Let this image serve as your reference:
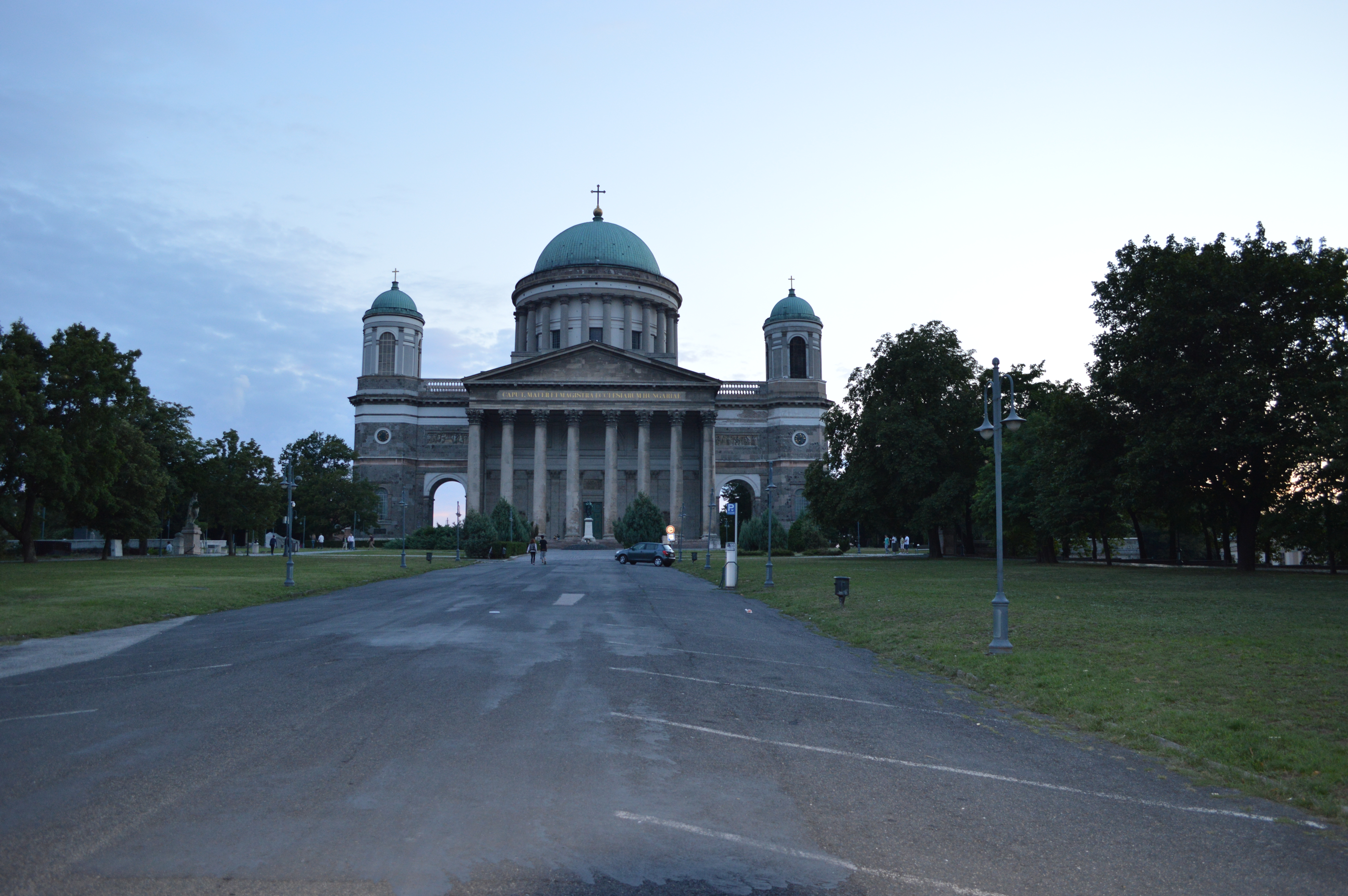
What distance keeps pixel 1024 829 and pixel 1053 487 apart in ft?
121

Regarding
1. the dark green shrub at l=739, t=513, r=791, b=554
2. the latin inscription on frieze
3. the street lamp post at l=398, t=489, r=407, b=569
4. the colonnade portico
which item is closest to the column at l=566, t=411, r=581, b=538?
the colonnade portico

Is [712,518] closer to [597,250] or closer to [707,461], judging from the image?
[707,461]

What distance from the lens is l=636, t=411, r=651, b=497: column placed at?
9088 centimetres

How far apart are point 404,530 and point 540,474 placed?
30.7m

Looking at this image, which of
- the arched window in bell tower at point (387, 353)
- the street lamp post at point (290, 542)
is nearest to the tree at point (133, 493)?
the street lamp post at point (290, 542)

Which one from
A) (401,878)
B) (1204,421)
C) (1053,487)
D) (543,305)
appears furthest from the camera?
(543,305)

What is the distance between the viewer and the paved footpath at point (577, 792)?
5598mm

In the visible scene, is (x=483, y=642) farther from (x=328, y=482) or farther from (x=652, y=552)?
(x=328, y=482)

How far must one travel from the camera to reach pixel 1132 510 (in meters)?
42.2

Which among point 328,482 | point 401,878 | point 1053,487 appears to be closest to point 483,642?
point 401,878

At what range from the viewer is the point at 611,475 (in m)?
89.5

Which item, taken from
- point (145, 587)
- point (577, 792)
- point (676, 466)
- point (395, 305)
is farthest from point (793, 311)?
point (577, 792)

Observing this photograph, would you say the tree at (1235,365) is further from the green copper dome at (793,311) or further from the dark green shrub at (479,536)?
the green copper dome at (793,311)

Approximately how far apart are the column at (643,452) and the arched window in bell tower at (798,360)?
1776 cm
